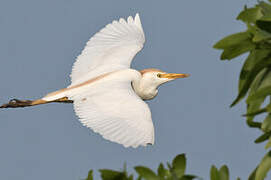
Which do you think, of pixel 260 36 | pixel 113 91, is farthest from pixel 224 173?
pixel 113 91

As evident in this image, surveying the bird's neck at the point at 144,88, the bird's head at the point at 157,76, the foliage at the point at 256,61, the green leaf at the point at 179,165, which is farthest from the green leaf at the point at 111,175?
the bird's head at the point at 157,76

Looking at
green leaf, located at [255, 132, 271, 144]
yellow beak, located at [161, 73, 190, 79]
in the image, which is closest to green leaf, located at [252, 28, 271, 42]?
green leaf, located at [255, 132, 271, 144]

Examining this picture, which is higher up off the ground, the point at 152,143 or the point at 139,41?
the point at 139,41

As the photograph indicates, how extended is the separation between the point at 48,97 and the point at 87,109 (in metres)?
1.54

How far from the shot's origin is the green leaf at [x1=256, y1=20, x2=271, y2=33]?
322cm

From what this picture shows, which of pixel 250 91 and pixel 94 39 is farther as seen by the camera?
pixel 94 39

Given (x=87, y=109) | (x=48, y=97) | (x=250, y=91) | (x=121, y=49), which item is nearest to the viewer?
(x=250, y=91)

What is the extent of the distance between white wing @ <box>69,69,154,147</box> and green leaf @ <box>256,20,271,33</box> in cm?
422

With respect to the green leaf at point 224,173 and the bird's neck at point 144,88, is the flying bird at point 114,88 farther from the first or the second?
the green leaf at point 224,173

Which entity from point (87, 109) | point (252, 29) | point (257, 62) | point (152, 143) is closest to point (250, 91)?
point (257, 62)

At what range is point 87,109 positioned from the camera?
8.29 metres

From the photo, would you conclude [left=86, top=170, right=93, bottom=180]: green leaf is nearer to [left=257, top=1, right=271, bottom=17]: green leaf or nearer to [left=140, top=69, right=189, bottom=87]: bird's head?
[left=257, top=1, right=271, bottom=17]: green leaf

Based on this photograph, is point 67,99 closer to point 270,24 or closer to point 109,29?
point 109,29

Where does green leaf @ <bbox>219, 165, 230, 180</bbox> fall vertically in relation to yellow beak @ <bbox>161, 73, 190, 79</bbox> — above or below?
below
